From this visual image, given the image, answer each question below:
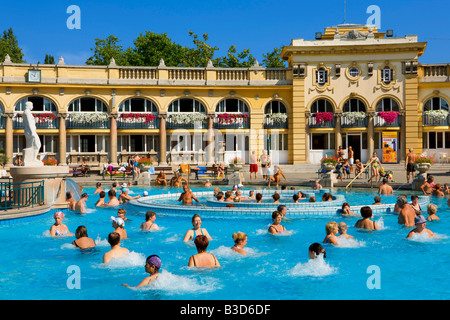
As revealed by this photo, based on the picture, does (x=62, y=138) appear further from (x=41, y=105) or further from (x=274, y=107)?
(x=274, y=107)

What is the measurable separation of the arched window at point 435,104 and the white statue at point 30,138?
2870 cm

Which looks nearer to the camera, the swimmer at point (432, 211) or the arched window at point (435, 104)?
the swimmer at point (432, 211)

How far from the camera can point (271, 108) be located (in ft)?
114

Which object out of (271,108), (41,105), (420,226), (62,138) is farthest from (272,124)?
(420,226)

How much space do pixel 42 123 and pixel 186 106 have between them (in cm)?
1023

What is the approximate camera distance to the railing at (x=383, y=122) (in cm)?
3353

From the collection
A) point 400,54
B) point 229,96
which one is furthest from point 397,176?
point 229,96

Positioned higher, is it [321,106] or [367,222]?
[321,106]

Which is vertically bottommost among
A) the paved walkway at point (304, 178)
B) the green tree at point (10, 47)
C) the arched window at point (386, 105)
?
the paved walkway at point (304, 178)

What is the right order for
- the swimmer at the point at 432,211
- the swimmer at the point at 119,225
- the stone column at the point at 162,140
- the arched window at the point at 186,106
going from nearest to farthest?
the swimmer at the point at 119,225 < the swimmer at the point at 432,211 < the stone column at the point at 162,140 < the arched window at the point at 186,106

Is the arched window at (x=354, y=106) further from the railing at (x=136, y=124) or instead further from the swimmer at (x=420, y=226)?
the swimmer at (x=420, y=226)

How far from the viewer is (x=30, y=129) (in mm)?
A: 14430

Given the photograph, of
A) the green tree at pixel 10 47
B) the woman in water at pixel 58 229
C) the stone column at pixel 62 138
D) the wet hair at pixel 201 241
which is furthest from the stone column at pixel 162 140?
the green tree at pixel 10 47
